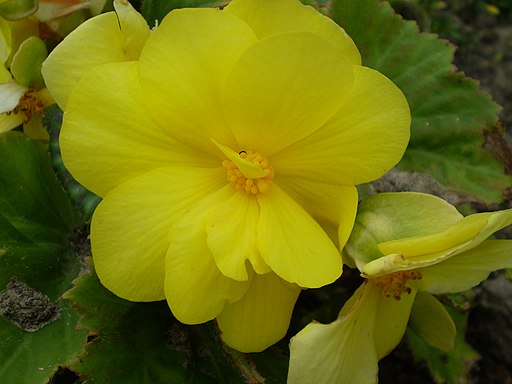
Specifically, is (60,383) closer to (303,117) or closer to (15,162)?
(15,162)

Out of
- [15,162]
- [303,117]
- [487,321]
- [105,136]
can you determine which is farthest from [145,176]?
[487,321]

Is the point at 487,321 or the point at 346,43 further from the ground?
the point at 346,43

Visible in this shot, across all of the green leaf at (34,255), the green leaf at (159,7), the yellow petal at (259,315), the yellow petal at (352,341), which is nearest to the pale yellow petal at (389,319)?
the yellow petal at (352,341)

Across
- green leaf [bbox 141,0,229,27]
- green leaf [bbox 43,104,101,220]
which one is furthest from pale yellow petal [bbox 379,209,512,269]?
green leaf [bbox 141,0,229,27]

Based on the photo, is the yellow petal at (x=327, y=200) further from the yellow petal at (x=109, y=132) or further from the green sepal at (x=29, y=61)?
the green sepal at (x=29, y=61)

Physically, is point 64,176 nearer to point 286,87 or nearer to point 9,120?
point 9,120

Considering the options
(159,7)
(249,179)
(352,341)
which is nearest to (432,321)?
(352,341)
